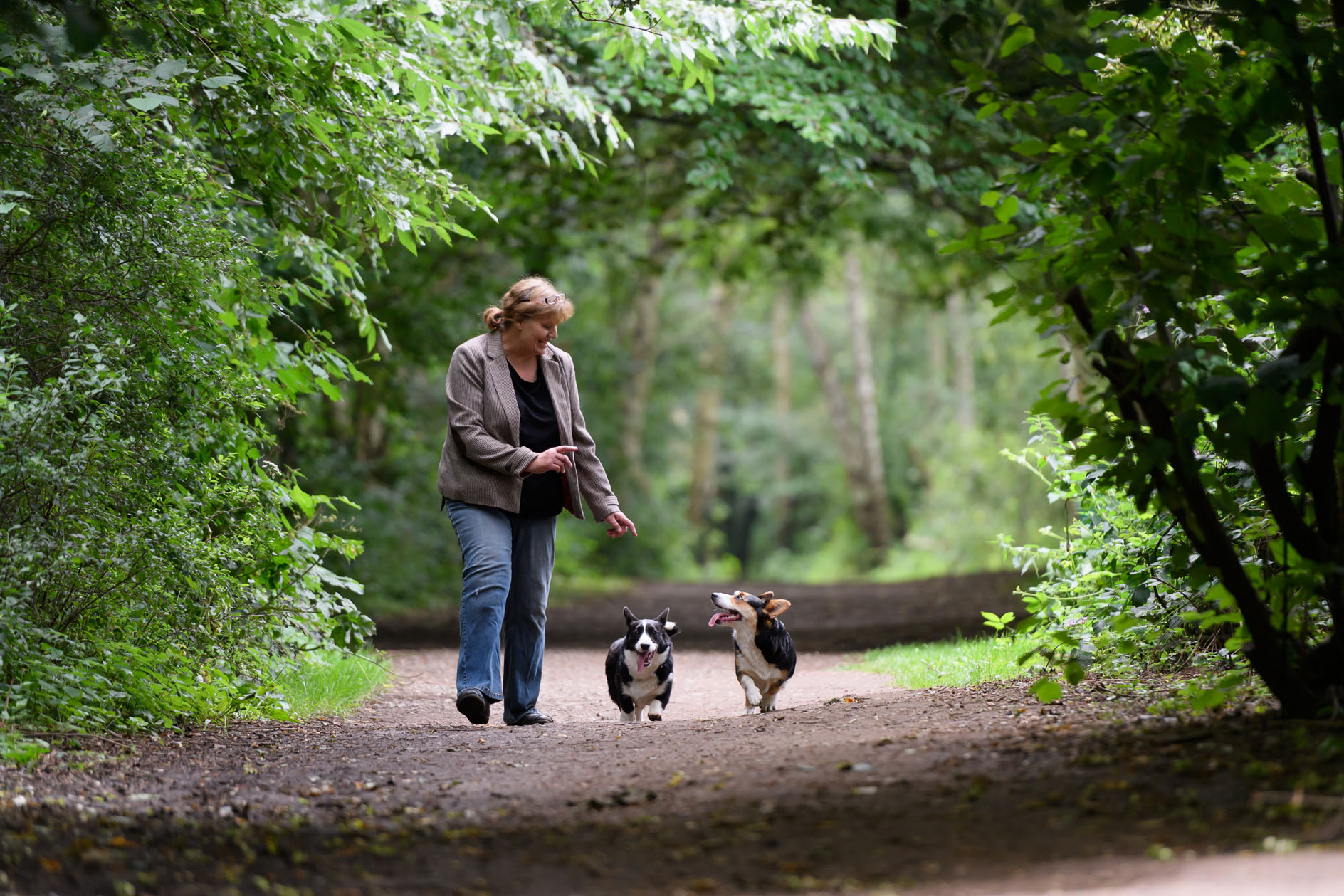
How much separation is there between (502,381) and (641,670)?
1713 mm

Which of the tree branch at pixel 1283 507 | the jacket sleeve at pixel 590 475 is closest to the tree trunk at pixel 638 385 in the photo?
the jacket sleeve at pixel 590 475

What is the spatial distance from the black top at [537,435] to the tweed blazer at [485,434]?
49 mm

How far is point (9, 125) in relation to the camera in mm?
5707

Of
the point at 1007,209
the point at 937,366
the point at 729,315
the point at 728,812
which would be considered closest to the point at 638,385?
the point at 729,315

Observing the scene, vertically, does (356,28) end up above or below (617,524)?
above

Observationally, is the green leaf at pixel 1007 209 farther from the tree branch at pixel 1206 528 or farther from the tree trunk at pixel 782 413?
the tree trunk at pixel 782 413

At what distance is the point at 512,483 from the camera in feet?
20.3

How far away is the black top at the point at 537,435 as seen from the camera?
20.9ft

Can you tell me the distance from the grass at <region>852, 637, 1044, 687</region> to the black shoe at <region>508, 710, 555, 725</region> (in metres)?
2.28

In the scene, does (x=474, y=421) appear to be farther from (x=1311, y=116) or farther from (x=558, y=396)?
(x=1311, y=116)

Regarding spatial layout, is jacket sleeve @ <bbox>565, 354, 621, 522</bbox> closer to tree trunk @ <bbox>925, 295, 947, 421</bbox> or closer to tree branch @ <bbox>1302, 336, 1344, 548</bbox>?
tree branch @ <bbox>1302, 336, 1344, 548</bbox>

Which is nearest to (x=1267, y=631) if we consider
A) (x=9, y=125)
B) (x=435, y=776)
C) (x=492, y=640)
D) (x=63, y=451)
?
(x=435, y=776)

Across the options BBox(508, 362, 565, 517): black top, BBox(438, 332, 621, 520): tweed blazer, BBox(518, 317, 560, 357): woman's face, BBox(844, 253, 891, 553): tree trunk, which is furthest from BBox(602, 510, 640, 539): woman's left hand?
BBox(844, 253, 891, 553): tree trunk

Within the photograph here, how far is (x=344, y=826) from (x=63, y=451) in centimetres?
229
